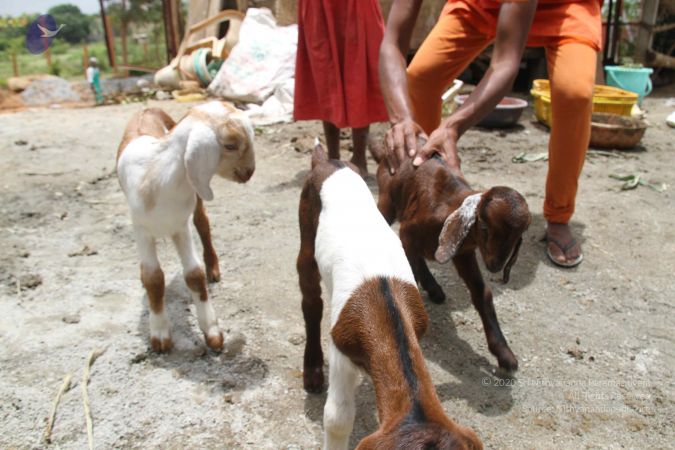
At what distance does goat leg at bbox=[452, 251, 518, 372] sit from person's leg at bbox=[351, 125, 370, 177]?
2.26m

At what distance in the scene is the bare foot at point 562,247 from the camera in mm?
3486

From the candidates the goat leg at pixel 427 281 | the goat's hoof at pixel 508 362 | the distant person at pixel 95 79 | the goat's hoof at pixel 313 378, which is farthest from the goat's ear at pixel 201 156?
the distant person at pixel 95 79

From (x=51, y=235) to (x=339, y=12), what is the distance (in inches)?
109

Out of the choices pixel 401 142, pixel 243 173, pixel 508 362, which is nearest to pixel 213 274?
pixel 243 173

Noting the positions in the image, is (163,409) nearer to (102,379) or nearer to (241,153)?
(102,379)

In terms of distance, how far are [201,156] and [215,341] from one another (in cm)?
91

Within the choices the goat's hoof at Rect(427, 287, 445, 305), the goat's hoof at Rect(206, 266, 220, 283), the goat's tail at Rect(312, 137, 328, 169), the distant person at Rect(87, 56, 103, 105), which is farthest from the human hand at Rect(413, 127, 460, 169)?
the distant person at Rect(87, 56, 103, 105)

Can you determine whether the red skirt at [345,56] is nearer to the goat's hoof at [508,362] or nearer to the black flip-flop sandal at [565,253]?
the black flip-flop sandal at [565,253]

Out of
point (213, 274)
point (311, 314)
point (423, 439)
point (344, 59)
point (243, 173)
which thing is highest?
point (344, 59)

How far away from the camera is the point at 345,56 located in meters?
4.68

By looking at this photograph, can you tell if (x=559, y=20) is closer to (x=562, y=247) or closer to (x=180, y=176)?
(x=562, y=247)

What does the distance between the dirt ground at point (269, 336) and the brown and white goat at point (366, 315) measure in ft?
1.93

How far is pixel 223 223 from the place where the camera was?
13.4ft

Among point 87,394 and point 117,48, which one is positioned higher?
point 117,48
